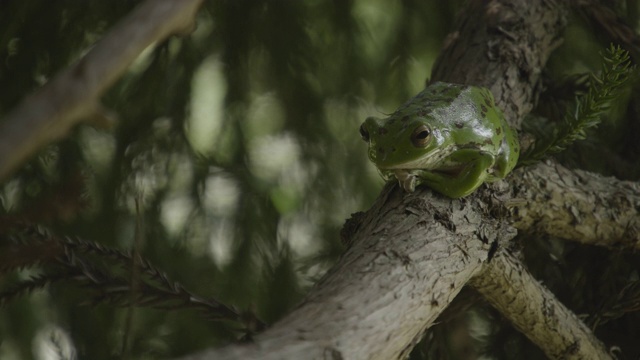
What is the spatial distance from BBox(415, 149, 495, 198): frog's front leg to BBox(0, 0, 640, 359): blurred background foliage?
0.41m

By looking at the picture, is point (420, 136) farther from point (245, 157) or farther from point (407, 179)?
point (245, 157)

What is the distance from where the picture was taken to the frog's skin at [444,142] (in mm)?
1186

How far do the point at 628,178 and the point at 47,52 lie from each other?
1201mm

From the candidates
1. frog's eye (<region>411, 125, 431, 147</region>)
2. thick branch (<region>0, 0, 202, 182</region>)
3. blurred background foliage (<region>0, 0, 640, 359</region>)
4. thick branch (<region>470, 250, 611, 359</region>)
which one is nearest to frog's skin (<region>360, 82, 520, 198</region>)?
frog's eye (<region>411, 125, 431, 147</region>)

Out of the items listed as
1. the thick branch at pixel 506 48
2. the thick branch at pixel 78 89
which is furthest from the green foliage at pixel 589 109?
the thick branch at pixel 78 89

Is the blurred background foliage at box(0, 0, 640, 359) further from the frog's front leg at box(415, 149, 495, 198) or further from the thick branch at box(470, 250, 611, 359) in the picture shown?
the frog's front leg at box(415, 149, 495, 198)

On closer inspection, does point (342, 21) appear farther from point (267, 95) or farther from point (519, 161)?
point (519, 161)

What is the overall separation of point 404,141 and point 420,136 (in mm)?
25

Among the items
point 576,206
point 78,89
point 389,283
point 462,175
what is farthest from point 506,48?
point 78,89

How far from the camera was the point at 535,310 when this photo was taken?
1318mm

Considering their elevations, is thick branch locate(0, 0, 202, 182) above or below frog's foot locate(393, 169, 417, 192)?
above

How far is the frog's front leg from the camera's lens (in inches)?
47.2

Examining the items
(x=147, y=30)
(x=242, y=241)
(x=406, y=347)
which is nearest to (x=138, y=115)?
(x=242, y=241)

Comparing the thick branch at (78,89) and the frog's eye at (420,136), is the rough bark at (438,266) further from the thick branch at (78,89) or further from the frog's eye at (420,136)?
the thick branch at (78,89)
